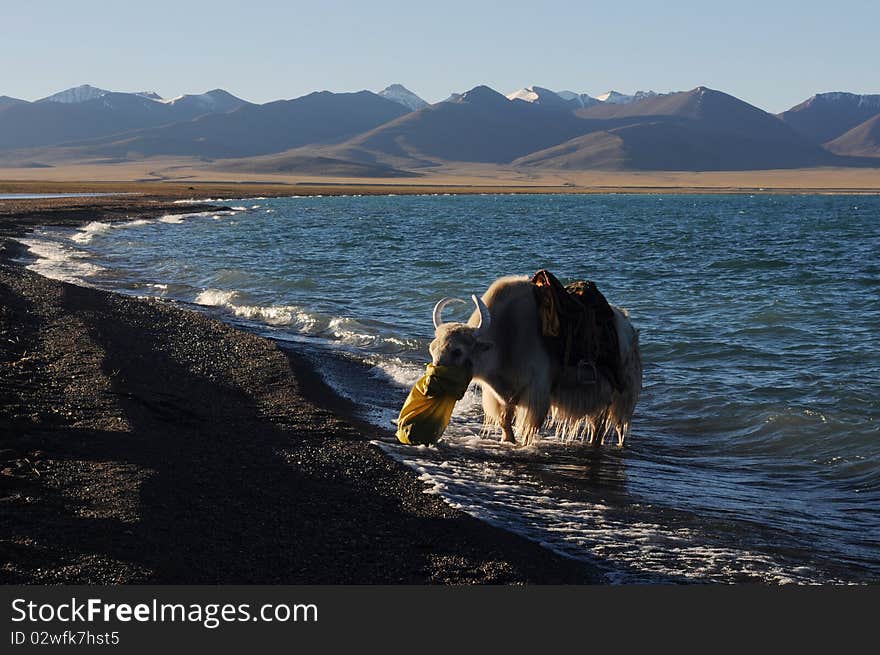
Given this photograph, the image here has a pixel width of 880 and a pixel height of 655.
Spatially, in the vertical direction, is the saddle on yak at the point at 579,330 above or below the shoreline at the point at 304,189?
below

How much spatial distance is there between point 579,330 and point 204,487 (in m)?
3.69

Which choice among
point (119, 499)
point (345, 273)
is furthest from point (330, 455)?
point (345, 273)

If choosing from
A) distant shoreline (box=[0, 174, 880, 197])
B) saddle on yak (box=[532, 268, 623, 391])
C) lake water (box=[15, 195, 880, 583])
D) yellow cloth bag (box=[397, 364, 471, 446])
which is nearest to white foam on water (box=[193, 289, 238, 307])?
lake water (box=[15, 195, 880, 583])

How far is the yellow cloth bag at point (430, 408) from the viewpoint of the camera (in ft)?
23.3

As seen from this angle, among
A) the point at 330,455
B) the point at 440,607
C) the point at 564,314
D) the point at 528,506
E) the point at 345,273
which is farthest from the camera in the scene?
the point at 345,273

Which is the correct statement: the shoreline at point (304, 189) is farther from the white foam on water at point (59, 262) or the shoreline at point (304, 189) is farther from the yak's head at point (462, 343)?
the yak's head at point (462, 343)

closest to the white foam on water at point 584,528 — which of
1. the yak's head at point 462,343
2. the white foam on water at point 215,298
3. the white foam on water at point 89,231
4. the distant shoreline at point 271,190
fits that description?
the yak's head at point 462,343

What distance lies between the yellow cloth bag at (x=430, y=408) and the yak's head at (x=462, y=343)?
0.12m

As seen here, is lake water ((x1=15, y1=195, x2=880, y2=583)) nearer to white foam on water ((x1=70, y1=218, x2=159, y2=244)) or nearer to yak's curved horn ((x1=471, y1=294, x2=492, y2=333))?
white foam on water ((x1=70, y1=218, x2=159, y2=244))

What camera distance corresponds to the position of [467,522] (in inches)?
232

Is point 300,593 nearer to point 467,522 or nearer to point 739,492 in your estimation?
point 467,522

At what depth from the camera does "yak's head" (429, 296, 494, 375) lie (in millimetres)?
7285

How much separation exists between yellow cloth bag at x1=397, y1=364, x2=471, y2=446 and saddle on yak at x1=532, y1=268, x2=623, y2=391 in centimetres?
117

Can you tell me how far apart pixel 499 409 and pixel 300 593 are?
400 cm
